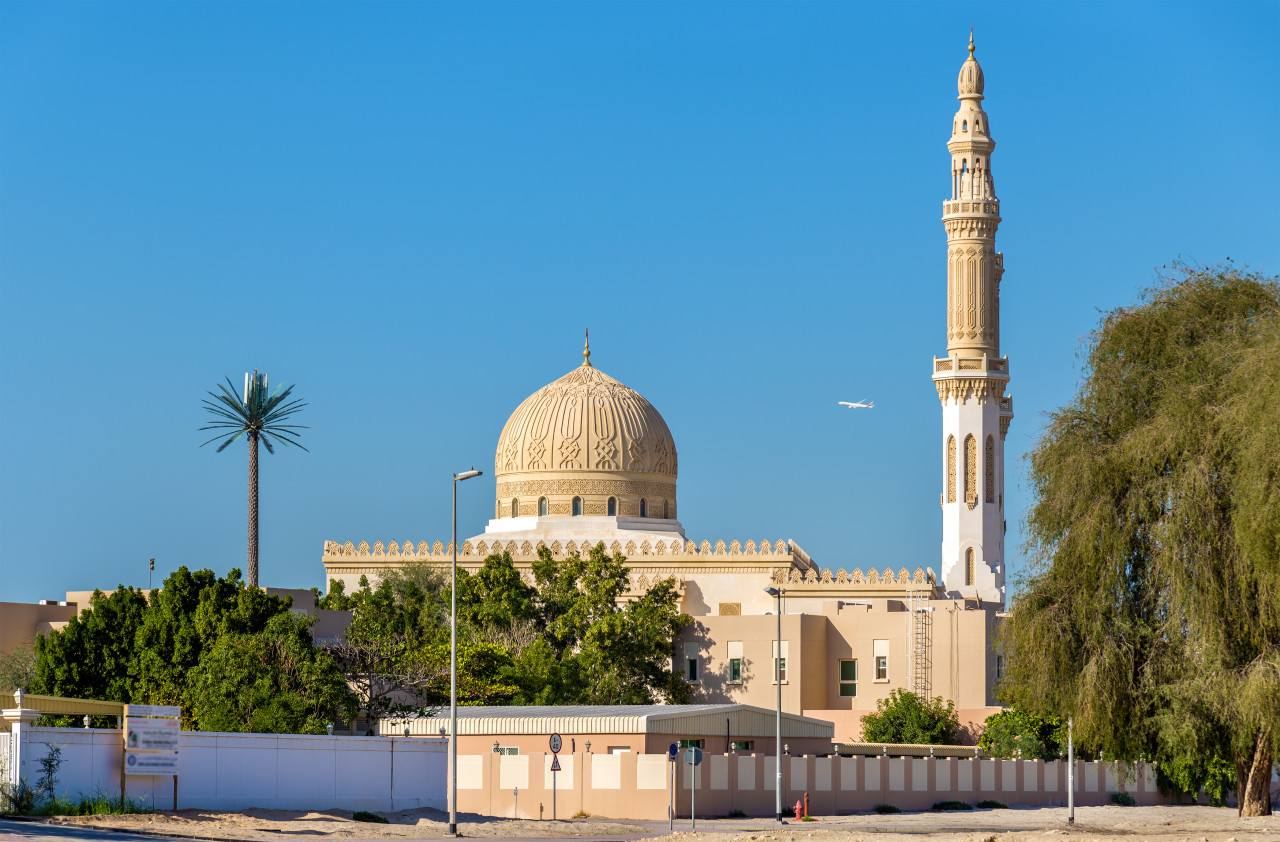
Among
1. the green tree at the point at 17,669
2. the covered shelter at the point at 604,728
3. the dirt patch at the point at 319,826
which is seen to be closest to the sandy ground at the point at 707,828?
the dirt patch at the point at 319,826

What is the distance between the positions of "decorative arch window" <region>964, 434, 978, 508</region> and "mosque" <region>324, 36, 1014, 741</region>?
7 centimetres

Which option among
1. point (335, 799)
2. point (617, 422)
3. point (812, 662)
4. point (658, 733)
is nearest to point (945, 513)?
point (812, 662)

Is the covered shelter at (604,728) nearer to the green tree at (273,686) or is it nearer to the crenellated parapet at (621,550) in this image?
the green tree at (273,686)

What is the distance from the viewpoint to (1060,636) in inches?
1182

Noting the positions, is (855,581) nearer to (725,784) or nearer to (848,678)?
(848,678)

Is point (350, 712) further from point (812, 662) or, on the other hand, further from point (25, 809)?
point (812, 662)

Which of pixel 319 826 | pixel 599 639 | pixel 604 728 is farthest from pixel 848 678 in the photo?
pixel 319 826

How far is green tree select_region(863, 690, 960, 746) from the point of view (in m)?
55.8

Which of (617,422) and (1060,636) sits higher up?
(617,422)

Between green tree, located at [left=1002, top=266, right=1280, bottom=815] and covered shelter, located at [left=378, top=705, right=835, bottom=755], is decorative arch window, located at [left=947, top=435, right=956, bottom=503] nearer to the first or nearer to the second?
covered shelter, located at [left=378, top=705, right=835, bottom=755]

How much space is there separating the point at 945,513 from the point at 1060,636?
119 feet

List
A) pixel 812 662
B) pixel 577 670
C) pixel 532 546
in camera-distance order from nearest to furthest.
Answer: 1. pixel 577 670
2. pixel 812 662
3. pixel 532 546

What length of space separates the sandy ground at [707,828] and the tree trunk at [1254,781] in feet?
0.81

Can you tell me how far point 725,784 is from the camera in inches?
1581
